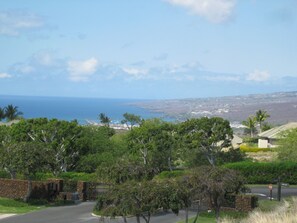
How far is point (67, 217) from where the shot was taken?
32938 millimetres

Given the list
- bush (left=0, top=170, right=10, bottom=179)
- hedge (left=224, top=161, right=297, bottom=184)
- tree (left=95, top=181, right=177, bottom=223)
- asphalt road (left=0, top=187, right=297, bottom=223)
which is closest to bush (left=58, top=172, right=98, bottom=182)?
bush (left=0, top=170, right=10, bottom=179)

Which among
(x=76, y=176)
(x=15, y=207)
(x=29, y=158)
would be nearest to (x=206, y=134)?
(x=76, y=176)

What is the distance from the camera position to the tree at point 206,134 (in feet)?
174

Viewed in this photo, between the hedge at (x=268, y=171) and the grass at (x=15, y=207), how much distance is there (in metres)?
20.5

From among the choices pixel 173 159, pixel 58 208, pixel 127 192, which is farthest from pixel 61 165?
pixel 127 192

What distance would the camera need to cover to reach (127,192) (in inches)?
786

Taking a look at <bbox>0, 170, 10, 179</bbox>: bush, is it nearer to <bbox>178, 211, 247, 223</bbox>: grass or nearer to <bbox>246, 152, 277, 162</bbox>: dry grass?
<bbox>178, 211, 247, 223</bbox>: grass

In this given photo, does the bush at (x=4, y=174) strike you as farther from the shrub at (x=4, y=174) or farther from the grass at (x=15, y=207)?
the grass at (x=15, y=207)

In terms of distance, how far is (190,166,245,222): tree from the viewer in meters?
25.8

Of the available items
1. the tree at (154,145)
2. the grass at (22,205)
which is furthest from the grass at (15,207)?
the tree at (154,145)

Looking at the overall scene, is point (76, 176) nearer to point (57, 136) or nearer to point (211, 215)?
point (57, 136)

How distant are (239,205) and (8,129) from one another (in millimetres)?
29403

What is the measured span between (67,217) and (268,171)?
23288 mm

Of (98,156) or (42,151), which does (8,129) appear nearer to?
(98,156)
